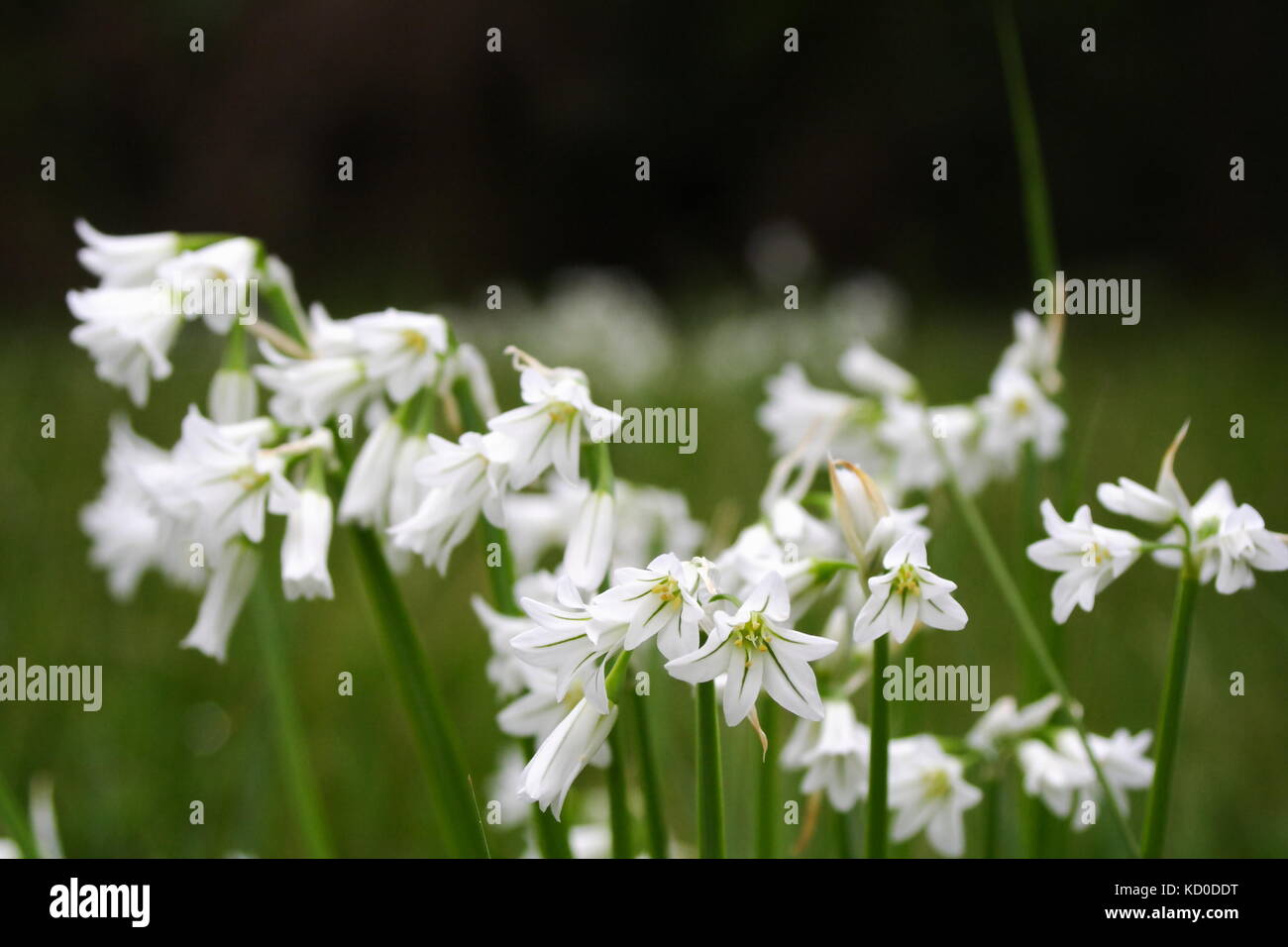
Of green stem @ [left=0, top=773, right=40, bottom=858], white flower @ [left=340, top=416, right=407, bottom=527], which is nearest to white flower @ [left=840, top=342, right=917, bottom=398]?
white flower @ [left=340, top=416, right=407, bottom=527]

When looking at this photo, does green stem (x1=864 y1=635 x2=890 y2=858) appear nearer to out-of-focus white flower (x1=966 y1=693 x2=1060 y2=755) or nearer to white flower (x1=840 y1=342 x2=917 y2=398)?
out-of-focus white flower (x1=966 y1=693 x2=1060 y2=755)

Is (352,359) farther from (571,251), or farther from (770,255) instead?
(571,251)

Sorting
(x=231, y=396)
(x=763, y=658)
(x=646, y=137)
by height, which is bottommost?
(x=763, y=658)

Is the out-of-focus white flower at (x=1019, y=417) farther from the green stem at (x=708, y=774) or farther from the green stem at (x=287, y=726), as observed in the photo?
the green stem at (x=287, y=726)

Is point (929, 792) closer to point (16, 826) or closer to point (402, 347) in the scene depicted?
point (402, 347)

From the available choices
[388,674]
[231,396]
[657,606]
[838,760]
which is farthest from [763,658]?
[388,674]

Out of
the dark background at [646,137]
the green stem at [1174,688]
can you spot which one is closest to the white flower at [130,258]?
the green stem at [1174,688]
